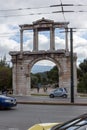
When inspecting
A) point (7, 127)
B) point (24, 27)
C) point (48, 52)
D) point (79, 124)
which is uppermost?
point (24, 27)

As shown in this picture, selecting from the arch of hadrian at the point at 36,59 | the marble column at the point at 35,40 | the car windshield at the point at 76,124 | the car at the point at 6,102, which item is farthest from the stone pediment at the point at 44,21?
the car windshield at the point at 76,124

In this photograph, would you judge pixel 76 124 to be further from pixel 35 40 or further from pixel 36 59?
pixel 35 40

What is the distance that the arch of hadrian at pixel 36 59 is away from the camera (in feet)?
183

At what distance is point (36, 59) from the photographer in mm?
56750

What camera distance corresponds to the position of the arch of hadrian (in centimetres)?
5572

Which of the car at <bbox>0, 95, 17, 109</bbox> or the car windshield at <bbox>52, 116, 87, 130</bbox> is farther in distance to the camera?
the car at <bbox>0, 95, 17, 109</bbox>

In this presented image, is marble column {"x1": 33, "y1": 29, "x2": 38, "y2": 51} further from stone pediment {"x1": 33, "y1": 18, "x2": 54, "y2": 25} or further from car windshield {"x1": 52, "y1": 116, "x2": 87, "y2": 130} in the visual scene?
car windshield {"x1": 52, "y1": 116, "x2": 87, "y2": 130}

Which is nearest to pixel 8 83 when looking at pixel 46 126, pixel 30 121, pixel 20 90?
pixel 20 90

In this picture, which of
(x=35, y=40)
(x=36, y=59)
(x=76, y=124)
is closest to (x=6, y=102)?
(x=76, y=124)

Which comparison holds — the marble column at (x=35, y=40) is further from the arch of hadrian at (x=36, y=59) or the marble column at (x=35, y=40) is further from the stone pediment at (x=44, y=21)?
the stone pediment at (x=44, y=21)

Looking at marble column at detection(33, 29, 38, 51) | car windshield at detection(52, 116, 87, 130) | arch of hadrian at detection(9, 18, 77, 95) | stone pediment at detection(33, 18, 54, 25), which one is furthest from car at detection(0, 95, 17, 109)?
marble column at detection(33, 29, 38, 51)

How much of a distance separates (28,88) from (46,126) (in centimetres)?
4966

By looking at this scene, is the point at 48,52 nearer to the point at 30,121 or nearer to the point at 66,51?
the point at 66,51

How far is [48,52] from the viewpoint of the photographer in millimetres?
55750
